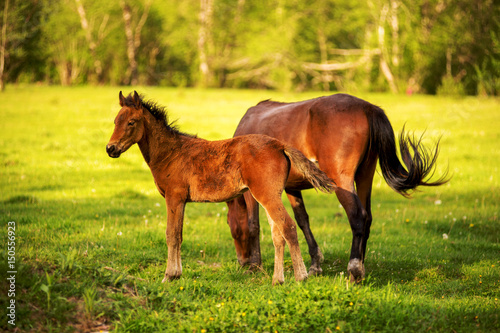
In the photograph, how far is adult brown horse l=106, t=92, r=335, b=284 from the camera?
5.83 m

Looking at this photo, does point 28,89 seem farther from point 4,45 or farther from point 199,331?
point 199,331

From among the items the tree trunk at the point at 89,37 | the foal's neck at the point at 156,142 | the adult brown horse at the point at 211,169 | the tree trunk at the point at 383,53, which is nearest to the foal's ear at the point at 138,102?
the adult brown horse at the point at 211,169

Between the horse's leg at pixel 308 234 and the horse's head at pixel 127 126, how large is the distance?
8.80ft

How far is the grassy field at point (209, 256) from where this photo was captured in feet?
16.4

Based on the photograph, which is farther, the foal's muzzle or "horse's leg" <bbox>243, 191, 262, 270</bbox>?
"horse's leg" <bbox>243, 191, 262, 270</bbox>

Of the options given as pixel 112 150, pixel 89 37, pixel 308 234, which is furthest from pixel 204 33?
pixel 112 150

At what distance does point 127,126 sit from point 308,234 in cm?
321

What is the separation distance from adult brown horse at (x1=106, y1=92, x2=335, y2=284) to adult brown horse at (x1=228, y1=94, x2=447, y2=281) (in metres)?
0.80

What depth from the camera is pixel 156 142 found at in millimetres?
6484

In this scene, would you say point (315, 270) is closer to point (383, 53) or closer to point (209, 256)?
point (209, 256)

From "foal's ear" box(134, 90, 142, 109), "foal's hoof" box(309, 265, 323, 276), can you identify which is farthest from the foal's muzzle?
"foal's hoof" box(309, 265, 323, 276)

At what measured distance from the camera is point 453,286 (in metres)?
6.55

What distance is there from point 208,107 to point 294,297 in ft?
66.3

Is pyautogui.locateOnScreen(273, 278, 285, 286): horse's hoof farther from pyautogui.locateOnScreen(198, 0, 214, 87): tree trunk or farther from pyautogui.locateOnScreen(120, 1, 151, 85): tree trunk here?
pyautogui.locateOnScreen(120, 1, 151, 85): tree trunk
